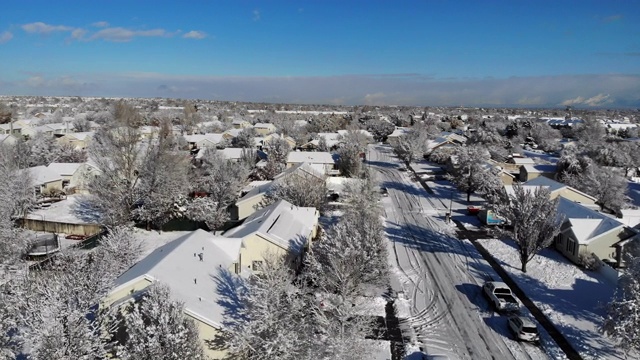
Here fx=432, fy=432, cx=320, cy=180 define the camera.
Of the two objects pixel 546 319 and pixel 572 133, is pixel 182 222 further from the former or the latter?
pixel 572 133

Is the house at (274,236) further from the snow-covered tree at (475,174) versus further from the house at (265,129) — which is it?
the house at (265,129)

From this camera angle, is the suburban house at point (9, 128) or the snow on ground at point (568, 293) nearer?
the snow on ground at point (568, 293)

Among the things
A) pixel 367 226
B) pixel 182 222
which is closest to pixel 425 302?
pixel 367 226

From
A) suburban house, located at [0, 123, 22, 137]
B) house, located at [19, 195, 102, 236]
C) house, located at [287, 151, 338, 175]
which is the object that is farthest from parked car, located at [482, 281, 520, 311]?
suburban house, located at [0, 123, 22, 137]

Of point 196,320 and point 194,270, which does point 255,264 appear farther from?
point 196,320

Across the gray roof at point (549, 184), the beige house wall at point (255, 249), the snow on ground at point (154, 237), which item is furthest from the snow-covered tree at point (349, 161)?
the beige house wall at point (255, 249)
